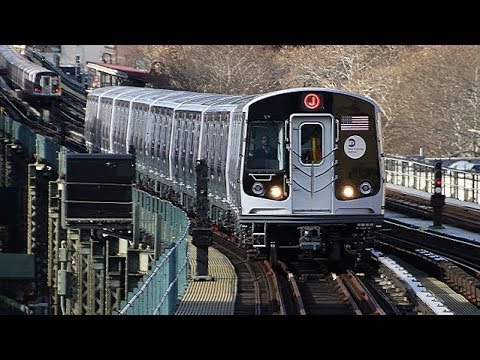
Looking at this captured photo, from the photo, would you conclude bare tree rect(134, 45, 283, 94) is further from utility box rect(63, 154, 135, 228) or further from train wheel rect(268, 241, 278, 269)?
train wheel rect(268, 241, 278, 269)

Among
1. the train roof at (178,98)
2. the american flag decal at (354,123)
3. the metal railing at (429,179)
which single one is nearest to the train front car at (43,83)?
the train roof at (178,98)

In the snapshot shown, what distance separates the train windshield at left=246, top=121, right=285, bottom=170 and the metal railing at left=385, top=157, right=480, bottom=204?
11946 millimetres

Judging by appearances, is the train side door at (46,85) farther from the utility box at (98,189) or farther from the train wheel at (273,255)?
the train wheel at (273,255)

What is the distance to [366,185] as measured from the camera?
1705 centimetres

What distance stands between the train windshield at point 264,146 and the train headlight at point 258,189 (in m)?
0.22

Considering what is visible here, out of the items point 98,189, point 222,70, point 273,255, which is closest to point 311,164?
point 273,255

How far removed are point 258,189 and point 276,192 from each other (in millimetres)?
240

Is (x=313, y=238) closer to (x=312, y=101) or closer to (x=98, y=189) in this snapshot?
(x=312, y=101)

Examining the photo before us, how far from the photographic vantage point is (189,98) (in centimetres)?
2705

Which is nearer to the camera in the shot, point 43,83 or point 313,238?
point 313,238
